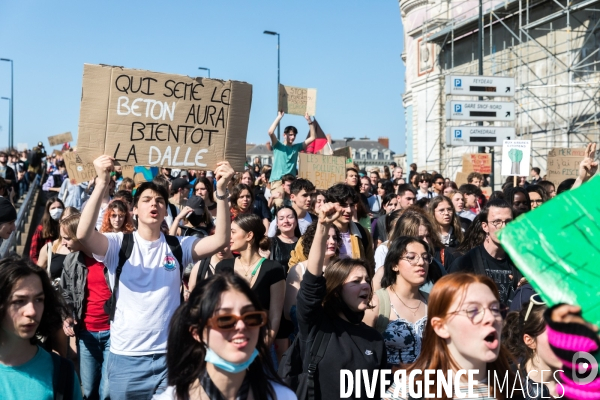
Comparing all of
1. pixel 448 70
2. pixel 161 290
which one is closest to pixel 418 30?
pixel 448 70

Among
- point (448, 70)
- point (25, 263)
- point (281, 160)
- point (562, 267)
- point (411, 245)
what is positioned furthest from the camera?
point (448, 70)

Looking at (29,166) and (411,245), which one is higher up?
(29,166)

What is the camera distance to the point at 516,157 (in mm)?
13688

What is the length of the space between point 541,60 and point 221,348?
25.0 m

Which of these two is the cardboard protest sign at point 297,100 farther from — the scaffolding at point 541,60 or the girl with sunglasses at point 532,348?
the scaffolding at point 541,60

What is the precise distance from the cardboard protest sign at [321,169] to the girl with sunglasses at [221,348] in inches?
329

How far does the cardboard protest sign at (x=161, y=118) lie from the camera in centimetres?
512

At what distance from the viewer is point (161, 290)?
437 centimetres

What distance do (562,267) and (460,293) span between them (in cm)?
83

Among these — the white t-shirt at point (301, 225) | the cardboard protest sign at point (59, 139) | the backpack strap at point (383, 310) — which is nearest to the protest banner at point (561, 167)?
the white t-shirt at point (301, 225)

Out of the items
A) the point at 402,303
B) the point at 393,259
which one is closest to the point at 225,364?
the point at 402,303

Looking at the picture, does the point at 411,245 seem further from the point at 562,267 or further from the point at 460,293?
the point at 562,267

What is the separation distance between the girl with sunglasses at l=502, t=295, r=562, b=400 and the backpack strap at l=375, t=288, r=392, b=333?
2.43 ft

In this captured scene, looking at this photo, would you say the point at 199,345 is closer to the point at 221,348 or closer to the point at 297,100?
the point at 221,348
